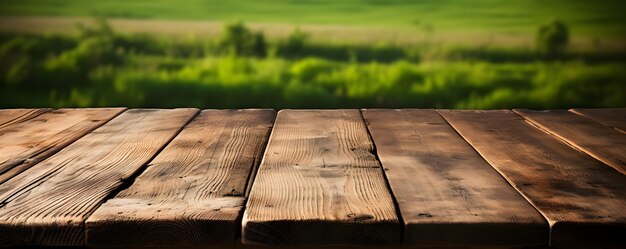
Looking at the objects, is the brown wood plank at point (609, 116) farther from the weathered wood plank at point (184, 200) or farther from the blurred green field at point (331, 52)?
the blurred green field at point (331, 52)

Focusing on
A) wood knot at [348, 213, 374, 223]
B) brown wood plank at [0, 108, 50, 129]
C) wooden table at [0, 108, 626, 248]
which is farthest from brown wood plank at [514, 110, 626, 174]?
brown wood plank at [0, 108, 50, 129]

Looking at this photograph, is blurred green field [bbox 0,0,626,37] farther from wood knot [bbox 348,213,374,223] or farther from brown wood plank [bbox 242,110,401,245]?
wood knot [bbox 348,213,374,223]

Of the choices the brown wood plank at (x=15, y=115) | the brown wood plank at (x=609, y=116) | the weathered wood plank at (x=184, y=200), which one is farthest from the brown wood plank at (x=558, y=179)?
the brown wood plank at (x=15, y=115)

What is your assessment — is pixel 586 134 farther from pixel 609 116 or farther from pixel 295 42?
pixel 295 42

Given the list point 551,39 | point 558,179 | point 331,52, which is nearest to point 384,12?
point 331,52

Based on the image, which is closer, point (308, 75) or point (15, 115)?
point (15, 115)

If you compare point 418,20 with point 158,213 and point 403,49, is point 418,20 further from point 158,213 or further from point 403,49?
point 158,213

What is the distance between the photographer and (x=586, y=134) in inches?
57.3

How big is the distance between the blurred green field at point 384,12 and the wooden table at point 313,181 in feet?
5.68

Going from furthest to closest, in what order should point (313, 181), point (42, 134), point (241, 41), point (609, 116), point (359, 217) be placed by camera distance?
point (241, 41)
point (609, 116)
point (42, 134)
point (313, 181)
point (359, 217)

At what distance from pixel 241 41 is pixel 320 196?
2.45 m

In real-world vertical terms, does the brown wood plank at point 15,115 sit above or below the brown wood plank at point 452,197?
below

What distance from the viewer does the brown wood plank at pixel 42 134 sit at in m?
1.19

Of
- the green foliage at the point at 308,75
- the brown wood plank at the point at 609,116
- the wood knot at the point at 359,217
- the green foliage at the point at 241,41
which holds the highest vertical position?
the wood knot at the point at 359,217
